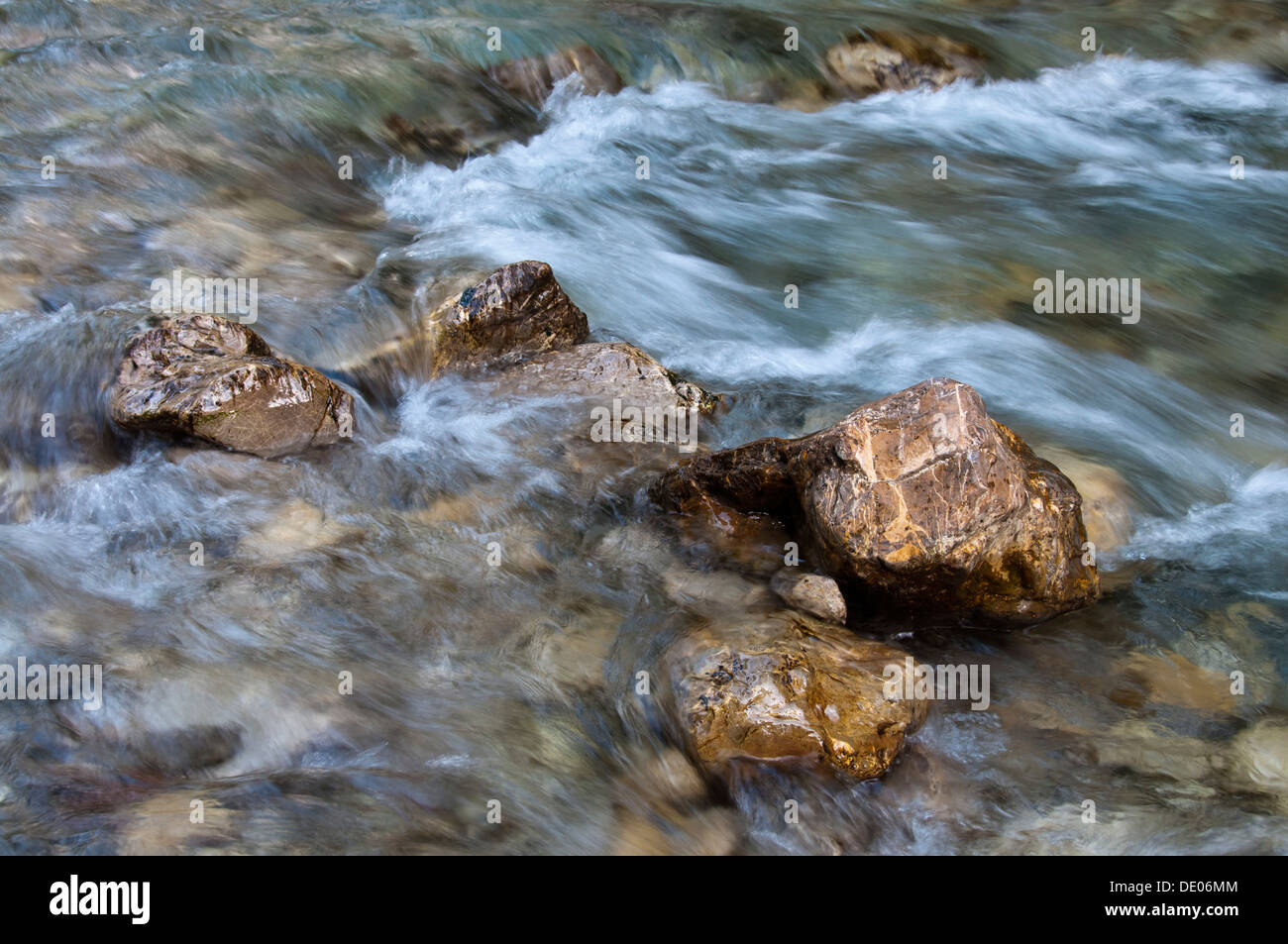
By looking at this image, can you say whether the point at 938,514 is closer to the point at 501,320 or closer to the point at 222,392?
the point at 501,320

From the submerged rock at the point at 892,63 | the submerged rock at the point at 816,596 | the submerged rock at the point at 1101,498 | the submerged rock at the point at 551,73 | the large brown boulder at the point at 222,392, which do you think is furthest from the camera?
the submerged rock at the point at 892,63

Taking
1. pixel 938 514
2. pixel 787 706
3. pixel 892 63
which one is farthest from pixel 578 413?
pixel 892 63

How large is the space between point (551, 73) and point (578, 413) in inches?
202

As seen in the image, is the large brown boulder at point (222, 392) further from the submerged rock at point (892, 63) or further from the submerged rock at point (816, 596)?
the submerged rock at point (892, 63)

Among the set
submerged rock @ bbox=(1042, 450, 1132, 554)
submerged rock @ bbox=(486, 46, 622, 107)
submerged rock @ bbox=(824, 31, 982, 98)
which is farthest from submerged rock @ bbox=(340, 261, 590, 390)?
submerged rock @ bbox=(824, 31, 982, 98)

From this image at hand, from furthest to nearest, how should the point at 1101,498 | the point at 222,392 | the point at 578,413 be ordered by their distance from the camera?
the point at 578,413 < the point at 1101,498 < the point at 222,392

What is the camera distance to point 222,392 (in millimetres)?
5484

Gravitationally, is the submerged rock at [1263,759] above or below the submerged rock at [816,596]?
below

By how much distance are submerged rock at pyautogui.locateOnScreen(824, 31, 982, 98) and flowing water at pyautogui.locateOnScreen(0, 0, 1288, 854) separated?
9.5 inches

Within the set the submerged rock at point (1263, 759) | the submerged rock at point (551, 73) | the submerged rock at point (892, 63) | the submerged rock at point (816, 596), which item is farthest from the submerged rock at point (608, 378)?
the submerged rock at point (892, 63)

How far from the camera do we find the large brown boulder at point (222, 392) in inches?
217

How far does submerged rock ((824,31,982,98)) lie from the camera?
36.3 feet

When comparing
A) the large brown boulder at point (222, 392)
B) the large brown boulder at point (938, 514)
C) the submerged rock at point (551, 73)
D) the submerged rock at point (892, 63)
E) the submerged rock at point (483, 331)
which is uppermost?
the submerged rock at point (892, 63)

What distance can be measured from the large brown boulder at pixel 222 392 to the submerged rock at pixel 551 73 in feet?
16.1
